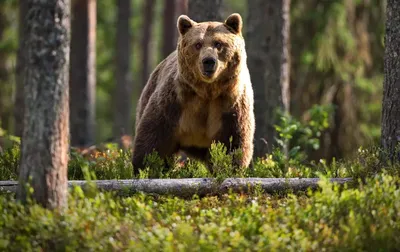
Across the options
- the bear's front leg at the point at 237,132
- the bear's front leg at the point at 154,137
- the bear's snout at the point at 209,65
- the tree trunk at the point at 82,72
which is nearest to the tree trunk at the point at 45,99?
the bear's snout at the point at 209,65

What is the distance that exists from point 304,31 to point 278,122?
20.1 ft

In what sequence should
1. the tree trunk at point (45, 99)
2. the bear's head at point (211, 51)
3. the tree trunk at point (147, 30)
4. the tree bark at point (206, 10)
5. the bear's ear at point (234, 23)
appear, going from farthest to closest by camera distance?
the tree trunk at point (147, 30) < the tree bark at point (206, 10) < the bear's ear at point (234, 23) < the bear's head at point (211, 51) < the tree trunk at point (45, 99)

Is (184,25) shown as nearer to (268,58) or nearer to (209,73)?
(209,73)

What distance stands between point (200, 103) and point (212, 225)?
8.66ft

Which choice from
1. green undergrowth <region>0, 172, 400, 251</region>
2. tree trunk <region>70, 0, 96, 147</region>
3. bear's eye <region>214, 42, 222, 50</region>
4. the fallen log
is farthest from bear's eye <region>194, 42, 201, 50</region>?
tree trunk <region>70, 0, 96, 147</region>

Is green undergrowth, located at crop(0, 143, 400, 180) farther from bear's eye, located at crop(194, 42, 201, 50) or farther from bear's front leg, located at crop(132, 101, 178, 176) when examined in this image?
bear's eye, located at crop(194, 42, 201, 50)

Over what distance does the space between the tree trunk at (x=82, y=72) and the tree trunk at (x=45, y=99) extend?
423 inches

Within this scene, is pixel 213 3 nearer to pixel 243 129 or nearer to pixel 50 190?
pixel 243 129

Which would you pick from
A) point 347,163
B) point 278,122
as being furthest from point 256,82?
point 347,163

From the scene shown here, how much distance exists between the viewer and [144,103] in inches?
351

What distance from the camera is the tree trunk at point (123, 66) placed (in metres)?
21.0

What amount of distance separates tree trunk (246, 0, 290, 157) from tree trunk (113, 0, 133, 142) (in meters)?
10.2

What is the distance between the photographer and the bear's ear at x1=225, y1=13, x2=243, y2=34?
25.8 ft

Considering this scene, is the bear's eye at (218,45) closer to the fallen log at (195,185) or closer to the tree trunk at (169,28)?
the fallen log at (195,185)
